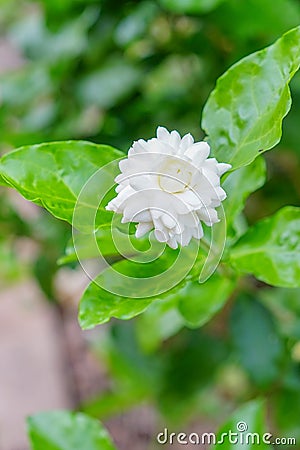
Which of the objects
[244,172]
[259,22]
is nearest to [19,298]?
[259,22]

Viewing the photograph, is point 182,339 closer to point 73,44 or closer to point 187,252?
point 73,44

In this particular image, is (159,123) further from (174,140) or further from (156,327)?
(174,140)

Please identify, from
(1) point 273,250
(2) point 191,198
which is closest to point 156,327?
(1) point 273,250

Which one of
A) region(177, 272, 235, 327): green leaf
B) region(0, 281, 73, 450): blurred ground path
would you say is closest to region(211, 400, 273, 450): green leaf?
region(177, 272, 235, 327): green leaf

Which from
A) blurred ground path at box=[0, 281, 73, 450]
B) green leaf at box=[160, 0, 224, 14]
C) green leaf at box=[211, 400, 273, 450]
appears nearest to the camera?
green leaf at box=[211, 400, 273, 450]

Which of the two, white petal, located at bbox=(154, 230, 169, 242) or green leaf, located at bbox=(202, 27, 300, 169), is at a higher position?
green leaf, located at bbox=(202, 27, 300, 169)

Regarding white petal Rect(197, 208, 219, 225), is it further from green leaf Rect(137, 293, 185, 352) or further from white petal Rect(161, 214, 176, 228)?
green leaf Rect(137, 293, 185, 352)
